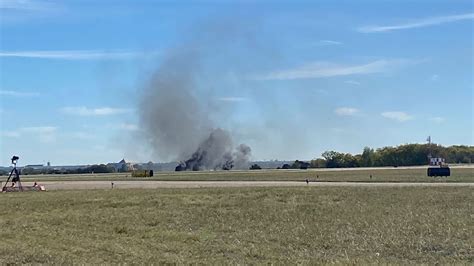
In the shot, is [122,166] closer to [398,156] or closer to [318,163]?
[318,163]

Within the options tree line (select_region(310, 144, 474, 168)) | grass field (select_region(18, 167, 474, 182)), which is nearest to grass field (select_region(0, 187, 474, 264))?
grass field (select_region(18, 167, 474, 182))

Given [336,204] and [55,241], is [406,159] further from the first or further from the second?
[55,241]

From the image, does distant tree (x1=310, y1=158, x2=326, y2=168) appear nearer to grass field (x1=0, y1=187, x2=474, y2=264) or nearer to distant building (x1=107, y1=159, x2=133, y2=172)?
distant building (x1=107, y1=159, x2=133, y2=172)

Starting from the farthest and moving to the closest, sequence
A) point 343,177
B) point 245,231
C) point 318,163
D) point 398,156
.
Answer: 1. point 318,163
2. point 398,156
3. point 343,177
4. point 245,231

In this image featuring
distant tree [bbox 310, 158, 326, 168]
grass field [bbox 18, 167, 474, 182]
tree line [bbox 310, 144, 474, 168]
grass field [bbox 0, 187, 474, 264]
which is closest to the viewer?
grass field [bbox 0, 187, 474, 264]

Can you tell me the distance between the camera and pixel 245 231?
18078mm

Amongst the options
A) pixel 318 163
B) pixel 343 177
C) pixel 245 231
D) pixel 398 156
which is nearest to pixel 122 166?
pixel 318 163

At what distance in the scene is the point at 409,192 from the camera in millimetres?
33281

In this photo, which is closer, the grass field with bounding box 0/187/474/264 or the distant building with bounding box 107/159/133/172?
the grass field with bounding box 0/187/474/264

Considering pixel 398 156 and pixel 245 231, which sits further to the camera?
pixel 398 156

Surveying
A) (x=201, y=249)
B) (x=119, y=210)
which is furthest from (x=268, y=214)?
(x=201, y=249)

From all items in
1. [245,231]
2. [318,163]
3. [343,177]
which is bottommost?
[245,231]

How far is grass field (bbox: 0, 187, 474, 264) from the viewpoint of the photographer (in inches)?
532

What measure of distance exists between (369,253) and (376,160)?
369 ft
